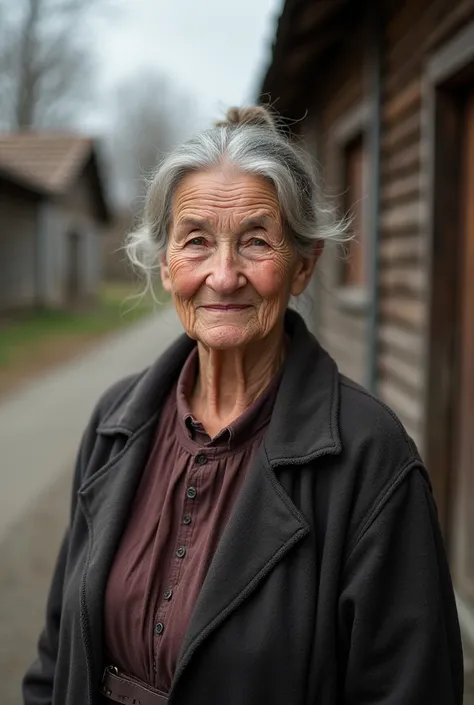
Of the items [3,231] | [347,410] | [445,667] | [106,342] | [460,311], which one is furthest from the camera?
[3,231]

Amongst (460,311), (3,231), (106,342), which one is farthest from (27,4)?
(460,311)

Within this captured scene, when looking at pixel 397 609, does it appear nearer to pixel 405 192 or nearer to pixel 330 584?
pixel 330 584

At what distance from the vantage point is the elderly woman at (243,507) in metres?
1.50

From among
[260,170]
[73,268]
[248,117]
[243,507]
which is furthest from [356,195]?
[73,268]

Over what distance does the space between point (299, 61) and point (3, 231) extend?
13.4 m

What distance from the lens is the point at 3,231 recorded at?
1845 centimetres

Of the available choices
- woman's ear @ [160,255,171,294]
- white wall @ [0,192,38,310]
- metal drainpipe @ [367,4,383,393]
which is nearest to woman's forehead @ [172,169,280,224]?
woman's ear @ [160,255,171,294]

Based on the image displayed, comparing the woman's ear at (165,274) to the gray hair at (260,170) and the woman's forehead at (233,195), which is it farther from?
the woman's forehead at (233,195)

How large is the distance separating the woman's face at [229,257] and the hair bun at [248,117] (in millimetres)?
174

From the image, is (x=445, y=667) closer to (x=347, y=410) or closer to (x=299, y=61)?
(x=347, y=410)

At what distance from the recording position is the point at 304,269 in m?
1.83

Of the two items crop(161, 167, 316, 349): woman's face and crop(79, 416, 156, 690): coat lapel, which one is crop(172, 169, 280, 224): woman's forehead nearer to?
crop(161, 167, 316, 349): woman's face

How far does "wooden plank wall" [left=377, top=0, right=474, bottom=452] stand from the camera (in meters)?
3.96

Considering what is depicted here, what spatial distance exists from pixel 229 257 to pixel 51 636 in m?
1.06
